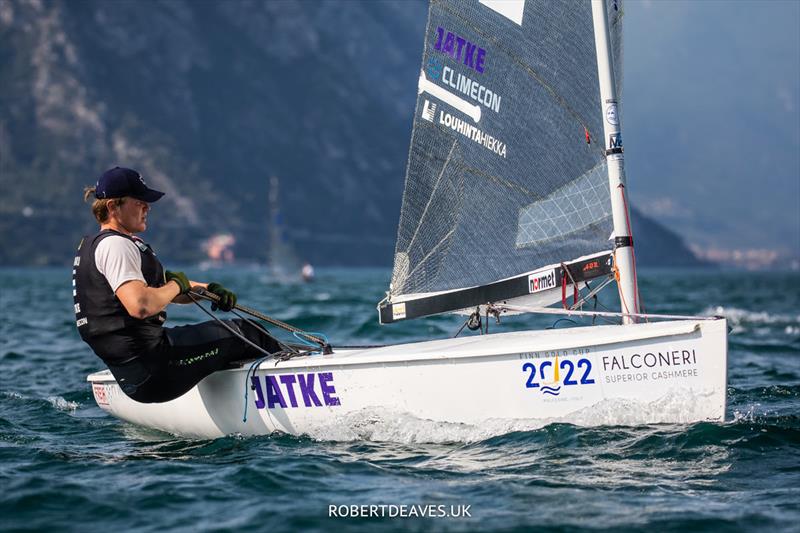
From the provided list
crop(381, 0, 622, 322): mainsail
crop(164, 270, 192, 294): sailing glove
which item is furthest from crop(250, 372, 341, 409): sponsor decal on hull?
crop(381, 0, 622, 322): mainsail

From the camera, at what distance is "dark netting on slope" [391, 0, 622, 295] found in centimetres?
786

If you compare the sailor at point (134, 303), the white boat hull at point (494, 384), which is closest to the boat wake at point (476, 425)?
the white boat hull at point (494, 384)

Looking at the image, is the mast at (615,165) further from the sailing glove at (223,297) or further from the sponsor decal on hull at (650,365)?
the sailing glove at (223,297)

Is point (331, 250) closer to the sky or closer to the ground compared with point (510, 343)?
closer to the sky

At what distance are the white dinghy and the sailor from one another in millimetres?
373

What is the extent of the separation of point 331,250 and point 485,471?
17338 cm

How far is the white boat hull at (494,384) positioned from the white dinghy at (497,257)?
0.01 metres

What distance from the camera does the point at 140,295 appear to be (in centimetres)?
639

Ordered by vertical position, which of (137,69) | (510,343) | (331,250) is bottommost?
(510,343)

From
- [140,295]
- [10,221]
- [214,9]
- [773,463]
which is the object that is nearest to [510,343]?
[773,463]

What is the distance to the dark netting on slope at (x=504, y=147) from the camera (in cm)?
786

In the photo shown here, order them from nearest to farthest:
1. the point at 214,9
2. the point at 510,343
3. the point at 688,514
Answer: the point at 688,514, the point at 510,343, the point at 214,9

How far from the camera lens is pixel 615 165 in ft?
24.5

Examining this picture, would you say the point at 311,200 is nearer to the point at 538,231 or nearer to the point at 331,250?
the point at 331,250
